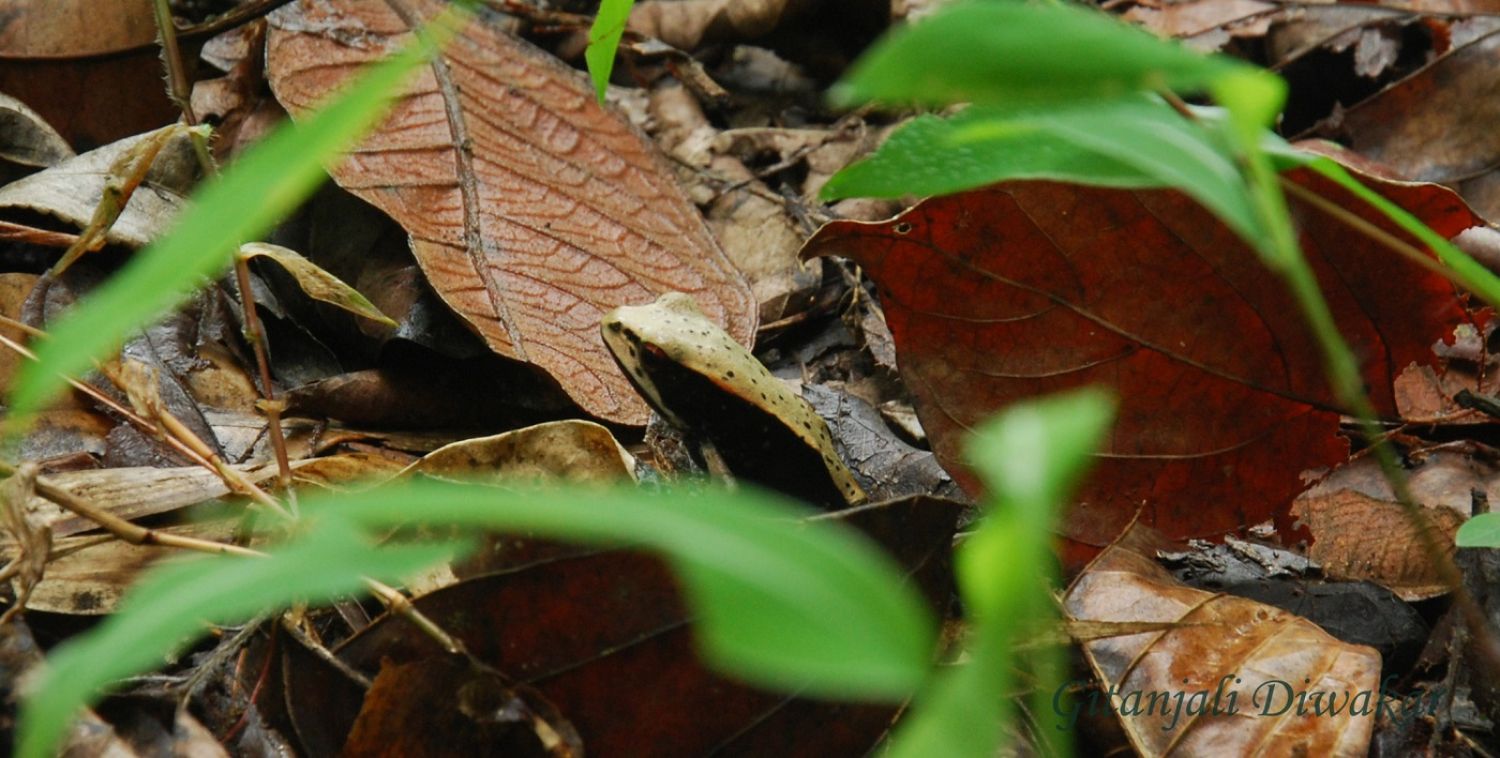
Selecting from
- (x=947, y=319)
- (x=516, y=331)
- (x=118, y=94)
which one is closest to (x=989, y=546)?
(x=947, y=319)

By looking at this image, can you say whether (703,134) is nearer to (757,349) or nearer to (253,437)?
(757,349)

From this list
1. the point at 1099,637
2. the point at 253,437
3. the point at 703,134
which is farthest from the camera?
the point at 703,134

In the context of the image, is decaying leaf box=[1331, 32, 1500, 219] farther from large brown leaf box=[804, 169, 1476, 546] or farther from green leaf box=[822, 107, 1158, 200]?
green leaf box=[822, 107, 1158, 200]

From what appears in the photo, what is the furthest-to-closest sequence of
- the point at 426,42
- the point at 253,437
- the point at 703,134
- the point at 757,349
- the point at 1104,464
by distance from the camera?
the point at 703,134 → the point at 757,349 → the point at 253,437 → the point at 1104,464 → the point at 426,42

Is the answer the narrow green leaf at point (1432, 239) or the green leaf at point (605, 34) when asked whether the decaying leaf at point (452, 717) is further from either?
the narrow green leaf at point (1432, 239)

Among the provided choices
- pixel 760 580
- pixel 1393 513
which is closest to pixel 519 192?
pixel 1393 513

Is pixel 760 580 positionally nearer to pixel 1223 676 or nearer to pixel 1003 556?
pixel 1003 556
